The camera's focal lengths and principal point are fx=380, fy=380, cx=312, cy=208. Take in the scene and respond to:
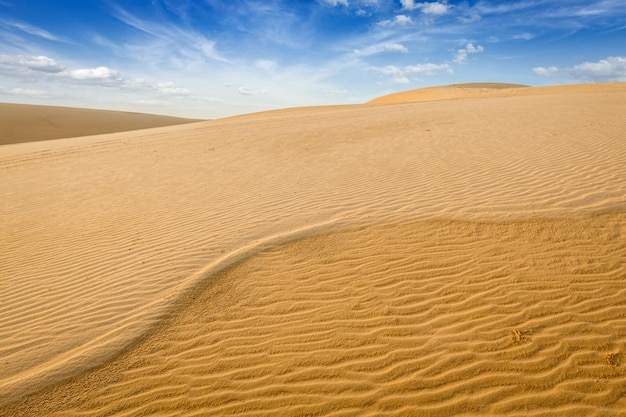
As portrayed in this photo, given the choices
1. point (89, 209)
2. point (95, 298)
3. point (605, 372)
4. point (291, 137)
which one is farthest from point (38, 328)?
point (291, 137)

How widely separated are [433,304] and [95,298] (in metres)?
4.15

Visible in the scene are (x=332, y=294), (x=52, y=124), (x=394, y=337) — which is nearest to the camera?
(x=394, y=337)

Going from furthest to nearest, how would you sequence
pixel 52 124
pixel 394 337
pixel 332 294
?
1. pixel 52 124
2. pixel 332 294
3. pixel 394 337

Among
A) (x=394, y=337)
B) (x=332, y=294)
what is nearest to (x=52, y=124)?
(x=332, y=294)

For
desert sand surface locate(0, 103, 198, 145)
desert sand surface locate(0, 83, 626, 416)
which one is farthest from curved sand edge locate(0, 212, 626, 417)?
desert sand surface locate(0, 103, 198, 145)

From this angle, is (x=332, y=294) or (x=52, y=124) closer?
(x=332, y=294)

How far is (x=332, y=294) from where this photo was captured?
4523 millimetres

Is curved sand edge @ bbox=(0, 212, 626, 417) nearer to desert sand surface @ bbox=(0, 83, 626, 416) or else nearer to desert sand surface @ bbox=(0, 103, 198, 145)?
desert sand surface @ bbox=(0, 83, 626, 416)

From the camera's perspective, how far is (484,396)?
10.2ft

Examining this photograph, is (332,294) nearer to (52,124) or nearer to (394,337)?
(394,337)

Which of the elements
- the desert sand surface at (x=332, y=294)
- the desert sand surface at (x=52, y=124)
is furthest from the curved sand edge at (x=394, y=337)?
the desert sand surface at (x=52, y=124)

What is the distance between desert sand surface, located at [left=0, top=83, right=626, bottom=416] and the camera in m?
3.29

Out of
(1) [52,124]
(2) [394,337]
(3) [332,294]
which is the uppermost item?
(1) [52,124]

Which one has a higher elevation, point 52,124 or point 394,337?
point 52,124
